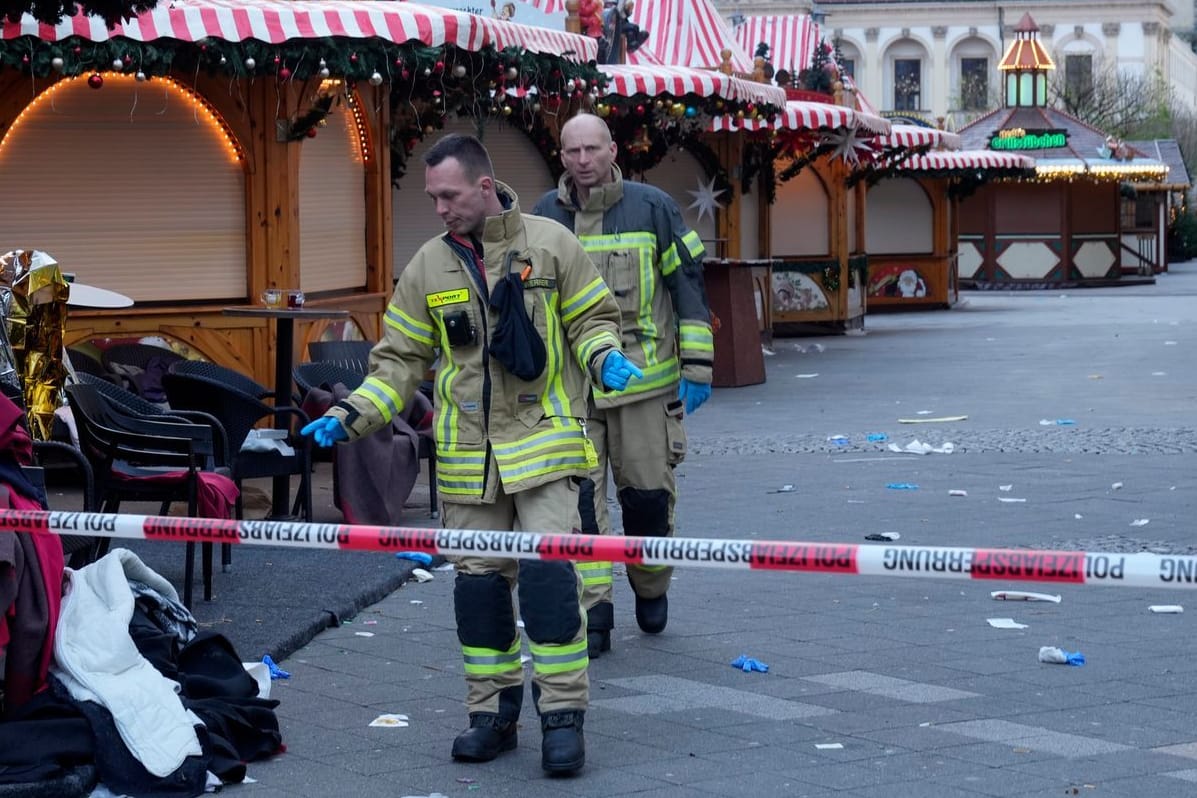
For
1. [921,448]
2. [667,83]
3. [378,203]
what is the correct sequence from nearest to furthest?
[921,448]
[378,203]
[667,83]

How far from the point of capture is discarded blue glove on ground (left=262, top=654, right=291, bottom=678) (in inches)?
252

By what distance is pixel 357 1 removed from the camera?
11.5 meters

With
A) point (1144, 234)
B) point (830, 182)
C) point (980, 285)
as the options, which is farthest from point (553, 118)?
point (1144, 234)

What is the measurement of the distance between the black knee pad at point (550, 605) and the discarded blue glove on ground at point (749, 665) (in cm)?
126

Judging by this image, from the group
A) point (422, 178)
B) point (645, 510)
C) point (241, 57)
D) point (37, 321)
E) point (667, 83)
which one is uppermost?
point (667, 83)

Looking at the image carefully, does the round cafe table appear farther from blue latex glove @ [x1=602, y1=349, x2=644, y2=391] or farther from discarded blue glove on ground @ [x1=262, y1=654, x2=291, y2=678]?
blue latex glove @ [x1=602, y1=349, x2=644, y2=391]

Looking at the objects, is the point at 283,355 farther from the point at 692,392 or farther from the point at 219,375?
the point at 692,392

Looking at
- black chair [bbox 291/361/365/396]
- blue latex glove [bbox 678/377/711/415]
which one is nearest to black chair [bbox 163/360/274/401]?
black chair [bbox 291/361/365/396]

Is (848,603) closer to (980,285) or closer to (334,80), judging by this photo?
(334,80)

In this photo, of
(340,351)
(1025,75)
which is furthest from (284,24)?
(1025,75)

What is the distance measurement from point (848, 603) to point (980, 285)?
1396 inches

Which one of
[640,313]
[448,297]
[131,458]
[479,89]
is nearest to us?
[448,297]

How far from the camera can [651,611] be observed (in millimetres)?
6961

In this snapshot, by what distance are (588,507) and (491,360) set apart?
4.02 feet
